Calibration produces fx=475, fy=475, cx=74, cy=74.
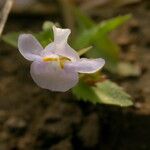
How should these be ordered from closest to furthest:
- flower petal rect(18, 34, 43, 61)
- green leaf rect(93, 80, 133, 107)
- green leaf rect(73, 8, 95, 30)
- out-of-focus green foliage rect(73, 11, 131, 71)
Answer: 1. flower petal rect(18, 34, 43, 61)
2. green leaf rect(93, 80, 133, 107)
3. out-of-focus green foliage rect(73, 11, 131, 71)
4. green leaf rect(73, 8, 95, 30)

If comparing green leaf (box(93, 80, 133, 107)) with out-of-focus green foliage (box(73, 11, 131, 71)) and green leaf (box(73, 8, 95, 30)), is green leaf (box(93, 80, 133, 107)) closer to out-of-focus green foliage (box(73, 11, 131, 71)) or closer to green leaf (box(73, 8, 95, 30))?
out-of-focus green foliage (box(73, 11, 131, 71))

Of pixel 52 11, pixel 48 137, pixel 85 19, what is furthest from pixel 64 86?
pixel 52 11

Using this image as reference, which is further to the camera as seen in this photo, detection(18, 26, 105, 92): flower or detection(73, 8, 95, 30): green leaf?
detection(73, 8, 95, 30): green leaf

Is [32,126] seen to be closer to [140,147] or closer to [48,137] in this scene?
[48,137]

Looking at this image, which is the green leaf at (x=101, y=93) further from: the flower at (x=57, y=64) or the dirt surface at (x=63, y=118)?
the flower at (x=57, y=64)

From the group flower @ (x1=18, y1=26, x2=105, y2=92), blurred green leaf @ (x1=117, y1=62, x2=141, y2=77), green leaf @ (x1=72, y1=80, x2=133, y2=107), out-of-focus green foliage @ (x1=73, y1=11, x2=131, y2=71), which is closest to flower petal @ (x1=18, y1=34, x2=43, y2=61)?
flower @ (x1=18, y1=26, x2=105, y2=92)

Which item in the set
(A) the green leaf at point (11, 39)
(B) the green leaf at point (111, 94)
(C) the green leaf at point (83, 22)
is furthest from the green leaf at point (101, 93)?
(C) the green leaf at point (83, 22)
